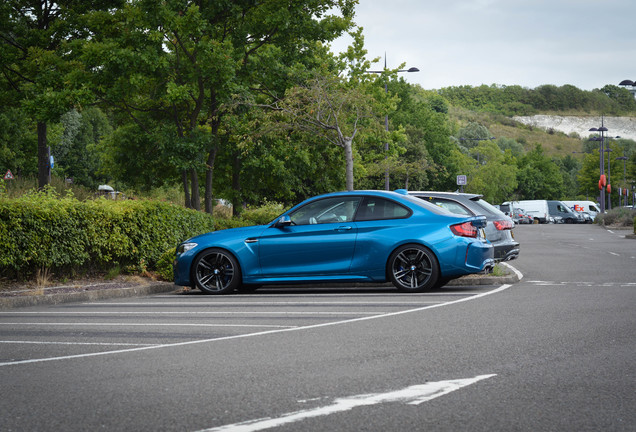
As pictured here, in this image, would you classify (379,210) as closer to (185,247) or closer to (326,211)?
(326,211)

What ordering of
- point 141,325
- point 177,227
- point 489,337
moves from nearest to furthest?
point 489,337, point 141,325, point 177,227

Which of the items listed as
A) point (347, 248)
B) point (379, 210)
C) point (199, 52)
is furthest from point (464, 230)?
point (199, 52)

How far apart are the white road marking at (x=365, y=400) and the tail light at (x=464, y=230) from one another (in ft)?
20.9

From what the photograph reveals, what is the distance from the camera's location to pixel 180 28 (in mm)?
19969

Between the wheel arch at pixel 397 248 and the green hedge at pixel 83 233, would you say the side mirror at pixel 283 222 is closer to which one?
the wheel arch at pixel 397 248

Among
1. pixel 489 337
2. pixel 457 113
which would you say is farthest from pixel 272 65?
pixel 457 113

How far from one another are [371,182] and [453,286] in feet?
151

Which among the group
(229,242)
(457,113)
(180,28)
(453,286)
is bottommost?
(453,286)

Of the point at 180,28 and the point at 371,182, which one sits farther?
the point at 371,182

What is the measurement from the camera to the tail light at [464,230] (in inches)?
475

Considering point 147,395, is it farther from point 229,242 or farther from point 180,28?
point 180,28

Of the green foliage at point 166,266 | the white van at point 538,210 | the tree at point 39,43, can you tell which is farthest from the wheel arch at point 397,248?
the white van at point 538,210

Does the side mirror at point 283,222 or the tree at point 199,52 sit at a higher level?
the tree at point 199,52

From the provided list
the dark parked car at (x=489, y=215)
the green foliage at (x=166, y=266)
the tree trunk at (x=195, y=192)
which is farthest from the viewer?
the tree trunk at (x=195, y=192)
